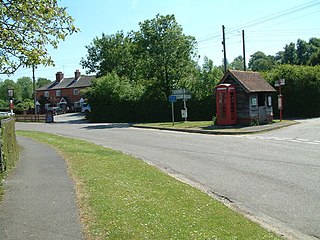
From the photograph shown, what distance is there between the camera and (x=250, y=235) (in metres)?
5.42

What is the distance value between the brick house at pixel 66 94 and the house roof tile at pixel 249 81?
204 feet

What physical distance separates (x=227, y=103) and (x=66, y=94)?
228 feet

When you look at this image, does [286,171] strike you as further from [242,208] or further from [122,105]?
[122,105]

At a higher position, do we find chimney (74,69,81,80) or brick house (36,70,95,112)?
chimney (74,69,81,80)

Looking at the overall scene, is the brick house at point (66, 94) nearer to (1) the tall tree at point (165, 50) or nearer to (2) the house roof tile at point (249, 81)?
(1) the tall tree at point (165, 50)

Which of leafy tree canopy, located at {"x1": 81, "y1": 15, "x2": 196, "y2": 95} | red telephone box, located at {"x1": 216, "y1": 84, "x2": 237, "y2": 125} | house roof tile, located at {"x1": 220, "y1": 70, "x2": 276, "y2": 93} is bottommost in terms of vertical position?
red telephone box, located at {"x1": 216, "y1": 84, "x2": 237, "y2": 125}

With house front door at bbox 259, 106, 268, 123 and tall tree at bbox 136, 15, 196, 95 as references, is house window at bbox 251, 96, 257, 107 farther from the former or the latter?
tall tree at bbox 136, 15, 196, 95

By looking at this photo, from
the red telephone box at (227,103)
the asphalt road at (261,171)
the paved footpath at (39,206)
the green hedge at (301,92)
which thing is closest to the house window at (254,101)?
the red telephone box at (227,103)

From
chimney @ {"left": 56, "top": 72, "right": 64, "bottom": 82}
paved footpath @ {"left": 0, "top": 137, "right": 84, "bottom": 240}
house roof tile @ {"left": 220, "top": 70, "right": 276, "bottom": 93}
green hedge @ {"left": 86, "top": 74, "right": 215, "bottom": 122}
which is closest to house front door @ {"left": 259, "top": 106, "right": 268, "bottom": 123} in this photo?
house roof tile @ {"left": 220, "top": 70, "right": 276, "bottom": 93}

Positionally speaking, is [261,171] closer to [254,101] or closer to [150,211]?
[150,211]

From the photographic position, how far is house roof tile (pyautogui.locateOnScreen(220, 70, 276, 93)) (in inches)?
1025

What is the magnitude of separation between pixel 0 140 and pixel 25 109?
74.9 meters

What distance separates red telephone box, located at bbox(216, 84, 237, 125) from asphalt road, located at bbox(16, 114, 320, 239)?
7.24 meters

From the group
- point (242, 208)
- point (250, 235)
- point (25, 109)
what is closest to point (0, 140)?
point (242, 208)
